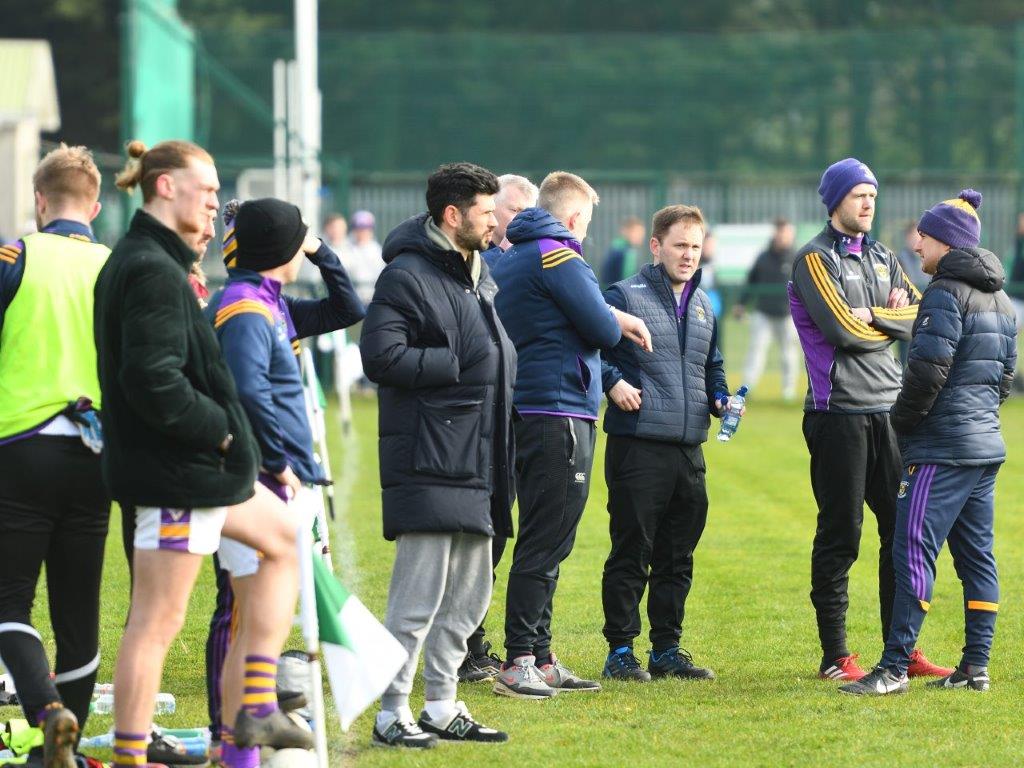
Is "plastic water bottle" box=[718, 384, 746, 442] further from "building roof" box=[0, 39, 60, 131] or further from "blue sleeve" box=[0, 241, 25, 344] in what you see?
"building roof" box=[0, 39, 60, 131]

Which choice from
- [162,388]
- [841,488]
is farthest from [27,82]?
Result: [162,388]

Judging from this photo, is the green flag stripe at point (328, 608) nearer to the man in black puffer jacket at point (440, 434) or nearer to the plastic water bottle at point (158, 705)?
the man in black puffer jacket at point (440, 434)

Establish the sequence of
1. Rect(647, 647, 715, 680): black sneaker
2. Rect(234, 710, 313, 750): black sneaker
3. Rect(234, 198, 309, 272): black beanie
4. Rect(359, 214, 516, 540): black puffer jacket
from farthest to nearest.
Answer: Rect(647, 647, 715, 680): black sneaker < Rect(359, 214, 516, 540): black puffer jacket < Rect(234, 198, 309, 272): black beanie < Rect(234, 710, 313, 750): black sneaker

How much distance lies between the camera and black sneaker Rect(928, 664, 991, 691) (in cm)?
698

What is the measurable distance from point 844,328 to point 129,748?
348 centimetres

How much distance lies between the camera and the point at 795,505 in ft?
41.4

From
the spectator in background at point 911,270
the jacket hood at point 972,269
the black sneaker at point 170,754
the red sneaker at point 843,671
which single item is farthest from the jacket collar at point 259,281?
the spectator in background at point 911,270

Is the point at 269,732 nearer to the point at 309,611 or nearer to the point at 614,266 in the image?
the point at 309,611

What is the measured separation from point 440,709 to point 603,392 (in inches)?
68.2

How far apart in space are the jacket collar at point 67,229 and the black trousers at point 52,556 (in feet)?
2.28

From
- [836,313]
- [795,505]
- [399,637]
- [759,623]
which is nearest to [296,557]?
[399,637]

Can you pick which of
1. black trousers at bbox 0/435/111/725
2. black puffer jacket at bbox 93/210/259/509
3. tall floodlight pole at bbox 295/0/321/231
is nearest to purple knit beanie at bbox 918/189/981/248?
black puffer jacket at bbox 93/210/259/509

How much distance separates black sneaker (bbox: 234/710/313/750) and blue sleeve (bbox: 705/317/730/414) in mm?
2904

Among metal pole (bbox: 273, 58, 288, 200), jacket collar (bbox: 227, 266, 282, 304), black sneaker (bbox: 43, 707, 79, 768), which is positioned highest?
metal pole (bbox: 273, 58, 288, 200)
